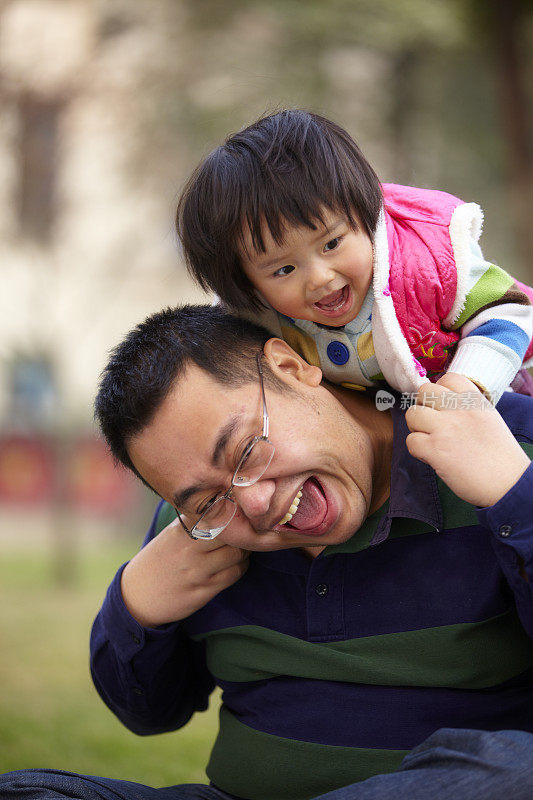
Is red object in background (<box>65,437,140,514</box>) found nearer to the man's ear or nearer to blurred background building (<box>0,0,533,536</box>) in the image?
blurred background building (<box>0,0,533,536</box>)

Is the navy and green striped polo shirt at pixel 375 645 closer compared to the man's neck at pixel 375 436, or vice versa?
the navy and green striped polo shirt at pixel 375 645

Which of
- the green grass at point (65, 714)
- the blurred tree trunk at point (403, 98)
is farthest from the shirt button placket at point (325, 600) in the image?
the blurred tree trunk at point (403, 98)

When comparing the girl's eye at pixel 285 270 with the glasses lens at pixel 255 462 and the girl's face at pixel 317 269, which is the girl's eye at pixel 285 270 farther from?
the glasses lens at pixel 255 462

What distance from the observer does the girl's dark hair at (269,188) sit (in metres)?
1.55

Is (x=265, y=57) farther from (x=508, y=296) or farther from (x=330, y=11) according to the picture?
(x=508, y=296)

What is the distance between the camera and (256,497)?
147 cm

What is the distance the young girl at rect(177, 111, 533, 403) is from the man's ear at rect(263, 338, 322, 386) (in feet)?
0.25

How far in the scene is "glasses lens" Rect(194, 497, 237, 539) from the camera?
5.07 ft

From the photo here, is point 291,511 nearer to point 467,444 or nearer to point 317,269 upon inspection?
point 467,444

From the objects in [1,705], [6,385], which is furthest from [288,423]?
[6,385]

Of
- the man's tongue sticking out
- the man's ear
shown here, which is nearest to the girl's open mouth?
the man's ear

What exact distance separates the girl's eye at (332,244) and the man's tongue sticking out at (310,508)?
434 mm

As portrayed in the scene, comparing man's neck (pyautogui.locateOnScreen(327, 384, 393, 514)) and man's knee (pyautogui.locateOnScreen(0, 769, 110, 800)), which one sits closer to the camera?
man's knee (pyautogui.locateOnScreen(0, 769, 110, 800))

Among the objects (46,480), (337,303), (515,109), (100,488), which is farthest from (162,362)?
(46,480)
